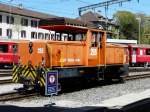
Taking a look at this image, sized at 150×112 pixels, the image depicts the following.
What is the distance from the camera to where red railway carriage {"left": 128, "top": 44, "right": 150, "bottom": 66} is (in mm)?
60750

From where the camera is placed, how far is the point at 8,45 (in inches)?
2010

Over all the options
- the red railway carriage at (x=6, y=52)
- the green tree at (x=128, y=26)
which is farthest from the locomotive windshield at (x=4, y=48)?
the green tree at (x=128, y=26)

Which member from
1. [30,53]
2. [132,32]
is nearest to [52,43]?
[30,53]

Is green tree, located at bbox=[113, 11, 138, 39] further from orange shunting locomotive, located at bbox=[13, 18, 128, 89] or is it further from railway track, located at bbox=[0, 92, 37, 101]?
railway track, located at bbox=[0, 92, 37, 101]

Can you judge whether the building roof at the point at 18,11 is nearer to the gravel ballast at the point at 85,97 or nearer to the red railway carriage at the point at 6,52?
the red railway carriage at the point at 6,52

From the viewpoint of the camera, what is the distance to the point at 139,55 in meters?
62.1

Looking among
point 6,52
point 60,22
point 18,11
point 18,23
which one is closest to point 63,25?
point 60,22

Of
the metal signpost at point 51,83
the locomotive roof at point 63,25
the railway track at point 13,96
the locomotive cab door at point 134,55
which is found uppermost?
the locomotive roof at point 63,25

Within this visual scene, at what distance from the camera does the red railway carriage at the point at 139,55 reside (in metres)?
60.8

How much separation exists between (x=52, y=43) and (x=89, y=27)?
11.6 feet

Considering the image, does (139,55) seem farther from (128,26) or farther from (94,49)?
(128,26)

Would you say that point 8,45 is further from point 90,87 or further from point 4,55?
point 90,87

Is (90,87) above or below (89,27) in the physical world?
below

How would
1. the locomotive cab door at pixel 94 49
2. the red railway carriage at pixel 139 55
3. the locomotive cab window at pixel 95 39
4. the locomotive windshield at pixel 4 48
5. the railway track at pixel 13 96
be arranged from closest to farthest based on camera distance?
the railway track at pixel 13 96 → the locomotive cab door at pixel 94 49 → the locomotive cab window at pixel 95 39 → the locomotive windshield at pixel 4 48 → the red railway carriage at pixel 139 55
